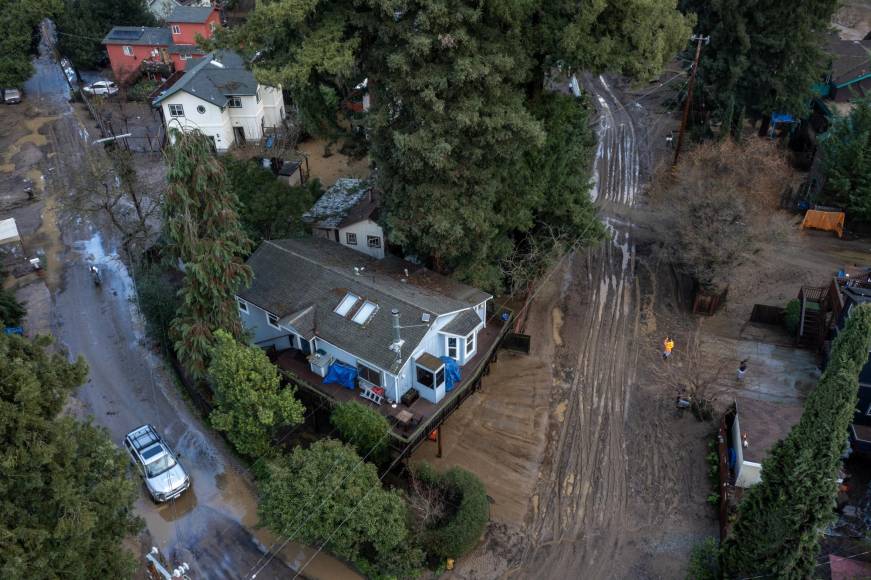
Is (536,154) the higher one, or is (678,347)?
(536,154)

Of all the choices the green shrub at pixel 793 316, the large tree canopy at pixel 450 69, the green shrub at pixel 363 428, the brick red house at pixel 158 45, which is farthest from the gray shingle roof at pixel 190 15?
the green shrub at pixel 793 316

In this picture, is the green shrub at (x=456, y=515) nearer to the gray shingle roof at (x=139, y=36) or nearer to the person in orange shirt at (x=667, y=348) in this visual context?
the person in orange shirt at (x=667, y=348)

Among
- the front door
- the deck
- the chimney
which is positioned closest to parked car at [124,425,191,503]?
the deck

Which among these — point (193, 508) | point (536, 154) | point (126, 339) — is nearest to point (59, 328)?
point (126, 339)

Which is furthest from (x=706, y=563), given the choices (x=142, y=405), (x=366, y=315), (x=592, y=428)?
(x=142, y=405)

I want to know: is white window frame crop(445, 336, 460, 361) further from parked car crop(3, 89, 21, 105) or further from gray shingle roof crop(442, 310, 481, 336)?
parked car crop(3, 89, 21, 105)

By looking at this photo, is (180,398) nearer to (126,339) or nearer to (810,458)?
(126,339)
